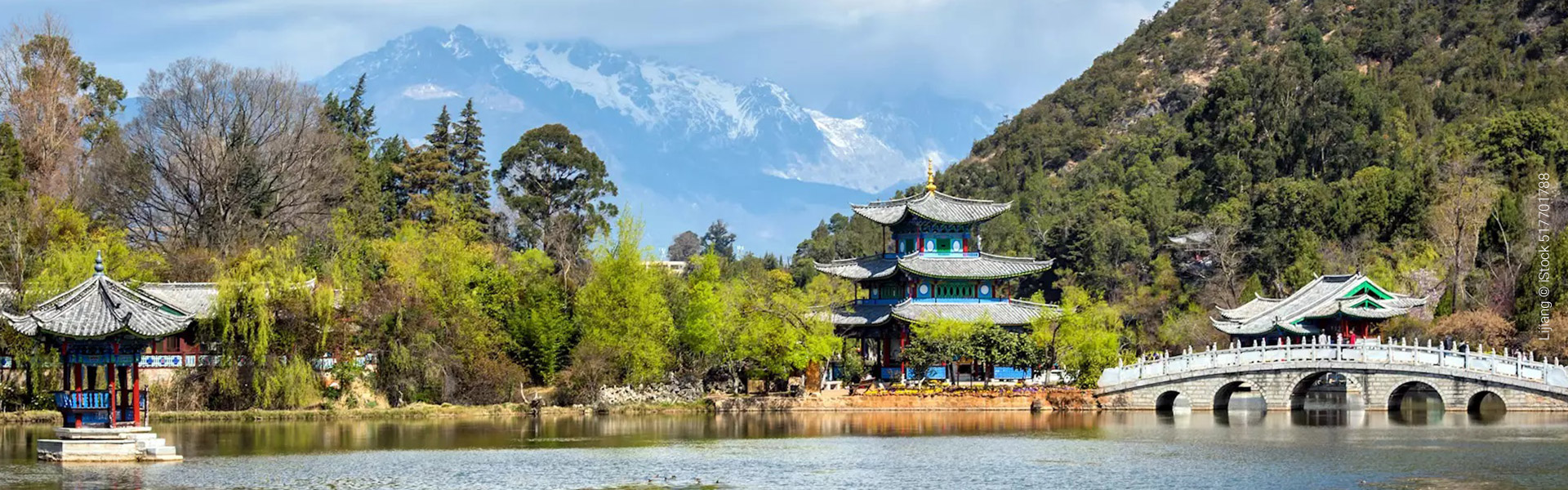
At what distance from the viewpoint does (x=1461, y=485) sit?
32.7 metres

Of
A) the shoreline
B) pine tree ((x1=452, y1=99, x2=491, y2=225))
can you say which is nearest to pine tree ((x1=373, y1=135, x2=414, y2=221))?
pine tree ((x1=452, y1=99, x2=491, y2=225))

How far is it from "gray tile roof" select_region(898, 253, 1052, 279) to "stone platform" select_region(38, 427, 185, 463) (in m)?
30.4

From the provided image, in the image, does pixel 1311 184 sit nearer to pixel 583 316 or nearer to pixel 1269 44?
pixel 583 316

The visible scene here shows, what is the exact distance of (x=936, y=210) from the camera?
66.4 metres

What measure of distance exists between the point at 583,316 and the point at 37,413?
55.5 feet

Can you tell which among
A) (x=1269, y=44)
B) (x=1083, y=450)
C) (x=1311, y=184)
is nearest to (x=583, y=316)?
(x=1083, y=450)

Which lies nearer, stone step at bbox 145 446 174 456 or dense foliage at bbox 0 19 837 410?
stone step at bbox 145 446 174 456

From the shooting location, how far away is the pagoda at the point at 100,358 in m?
38.1

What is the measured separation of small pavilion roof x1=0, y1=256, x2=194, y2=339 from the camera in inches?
1507

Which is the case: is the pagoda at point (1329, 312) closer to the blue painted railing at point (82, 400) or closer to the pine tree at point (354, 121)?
the blue painted railing at point (82, 400)

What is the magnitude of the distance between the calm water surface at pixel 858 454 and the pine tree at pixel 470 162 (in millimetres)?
36378

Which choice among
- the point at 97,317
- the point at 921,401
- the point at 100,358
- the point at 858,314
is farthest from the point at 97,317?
the point at 858,314

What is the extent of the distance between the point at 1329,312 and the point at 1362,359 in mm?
7674

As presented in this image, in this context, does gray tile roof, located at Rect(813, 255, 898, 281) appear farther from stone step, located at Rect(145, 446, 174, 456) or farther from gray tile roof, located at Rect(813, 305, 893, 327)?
stone step, located at Rect(145, 446, 174, 456)
